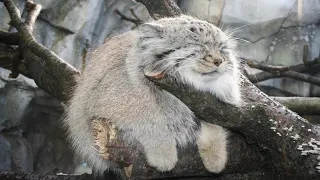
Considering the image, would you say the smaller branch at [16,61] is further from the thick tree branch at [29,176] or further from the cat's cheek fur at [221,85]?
the cat's cheek fur at [221,85]

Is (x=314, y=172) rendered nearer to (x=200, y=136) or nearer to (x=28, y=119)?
(x=200, y=136)

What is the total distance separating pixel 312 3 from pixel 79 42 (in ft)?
13.2

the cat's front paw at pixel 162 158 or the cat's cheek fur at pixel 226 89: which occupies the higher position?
the cat's cheek fur at pixel 226 89

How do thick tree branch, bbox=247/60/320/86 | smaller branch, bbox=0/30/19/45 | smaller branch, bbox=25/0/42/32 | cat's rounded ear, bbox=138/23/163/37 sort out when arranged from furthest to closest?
thick tree branch, bbox=247/60/320/86 < smaller branch, bbox=0/30/19/45 < smaller branch, bbox=25/0/42/32 < cat's rounded ear, bbox=138/23/163/37

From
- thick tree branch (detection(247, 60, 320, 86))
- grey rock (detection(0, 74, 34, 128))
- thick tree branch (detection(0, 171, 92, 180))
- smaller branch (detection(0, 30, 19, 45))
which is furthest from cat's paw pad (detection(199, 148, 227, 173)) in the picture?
grey rock (detection(0, 74, 34, 128))

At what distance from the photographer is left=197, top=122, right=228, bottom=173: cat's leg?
215 cm

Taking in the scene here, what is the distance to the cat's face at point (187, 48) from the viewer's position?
1.92 metres

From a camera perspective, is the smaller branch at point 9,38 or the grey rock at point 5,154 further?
the grey rock at point 5,154

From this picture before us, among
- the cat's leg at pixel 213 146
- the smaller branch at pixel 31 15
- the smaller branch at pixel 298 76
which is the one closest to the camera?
the cat's leg at pixel 213 146

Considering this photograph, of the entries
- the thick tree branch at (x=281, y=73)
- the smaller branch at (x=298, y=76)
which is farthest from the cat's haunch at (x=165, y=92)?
the smaller branch at (x=298, y=76)

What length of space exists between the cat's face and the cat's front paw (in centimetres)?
38

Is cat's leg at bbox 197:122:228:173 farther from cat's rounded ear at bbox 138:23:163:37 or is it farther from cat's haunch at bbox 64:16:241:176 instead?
cat's rounded ear at bbox 138:23:163:37

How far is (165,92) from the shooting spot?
211cm

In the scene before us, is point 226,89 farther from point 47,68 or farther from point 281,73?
point 281,73
